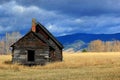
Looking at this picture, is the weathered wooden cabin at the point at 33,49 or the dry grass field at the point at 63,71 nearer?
the dry grass field at the point at 63,71

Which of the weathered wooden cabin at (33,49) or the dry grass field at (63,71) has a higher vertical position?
the weathered wooden cabin at (33,49)

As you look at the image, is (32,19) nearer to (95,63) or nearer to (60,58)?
(60,58)

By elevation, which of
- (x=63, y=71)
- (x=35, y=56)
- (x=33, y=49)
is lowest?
(x=63, y=71)

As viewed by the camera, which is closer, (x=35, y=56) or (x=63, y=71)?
(x=63, y=71)

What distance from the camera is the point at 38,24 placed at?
4912 cm

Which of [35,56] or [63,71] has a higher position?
[35,56]

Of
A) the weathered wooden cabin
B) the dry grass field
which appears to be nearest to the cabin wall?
the weathered wooden cabin

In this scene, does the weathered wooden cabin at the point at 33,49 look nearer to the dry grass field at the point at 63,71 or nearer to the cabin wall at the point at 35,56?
the cabin wall at the point at 35,56

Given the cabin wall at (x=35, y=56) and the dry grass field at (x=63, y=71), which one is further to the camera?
the cabin wall at (x=35, y=56)

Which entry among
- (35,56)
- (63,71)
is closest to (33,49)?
(35,56)

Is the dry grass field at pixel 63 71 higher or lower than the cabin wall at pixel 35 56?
lower

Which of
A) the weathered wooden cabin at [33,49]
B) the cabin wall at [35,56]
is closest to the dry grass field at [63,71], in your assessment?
the cabin wall at [35,56]

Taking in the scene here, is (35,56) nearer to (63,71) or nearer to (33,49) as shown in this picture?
(33,49)

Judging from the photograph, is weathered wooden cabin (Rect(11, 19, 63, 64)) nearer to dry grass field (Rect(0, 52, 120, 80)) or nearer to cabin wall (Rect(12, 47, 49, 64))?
cabin wall (Rect(12, 47, 49, 64))
